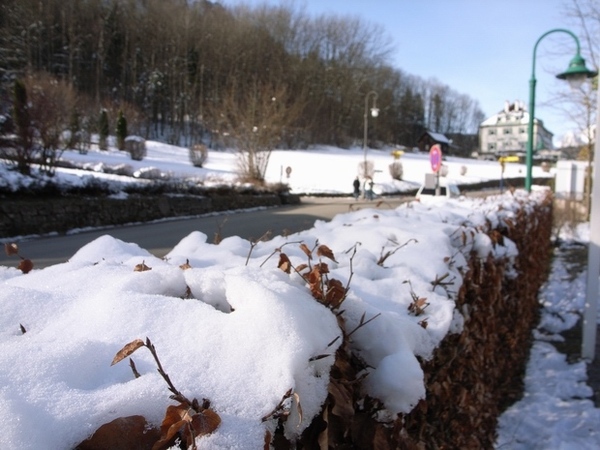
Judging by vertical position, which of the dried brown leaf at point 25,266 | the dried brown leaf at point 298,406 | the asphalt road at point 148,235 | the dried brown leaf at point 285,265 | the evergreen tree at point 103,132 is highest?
the evergreen tree at point 103,132

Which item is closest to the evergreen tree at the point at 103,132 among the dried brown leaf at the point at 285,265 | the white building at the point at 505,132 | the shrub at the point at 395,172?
the shrub at the point at 395,172

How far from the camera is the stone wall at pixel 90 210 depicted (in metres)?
11.8

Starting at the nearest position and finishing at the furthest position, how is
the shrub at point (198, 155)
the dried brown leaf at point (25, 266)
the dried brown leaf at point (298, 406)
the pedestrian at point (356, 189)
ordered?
the dried brown leaf at point (298, 406)
the dried brown leaf at point (25, 266)
the pedestrian at point (356, 189)
the shrub at point (198, 155)

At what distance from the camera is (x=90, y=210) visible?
44.9 ft

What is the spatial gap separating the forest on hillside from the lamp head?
17520 millimetres

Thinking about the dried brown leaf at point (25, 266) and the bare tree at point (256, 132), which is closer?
the dried brown leaf at point (25, 266)

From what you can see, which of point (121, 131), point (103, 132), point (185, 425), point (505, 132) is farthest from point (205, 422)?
point (505, 132)

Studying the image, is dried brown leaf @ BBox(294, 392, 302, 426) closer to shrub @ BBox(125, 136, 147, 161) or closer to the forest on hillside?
the forest on hillside

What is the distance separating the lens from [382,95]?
9338 centimetres

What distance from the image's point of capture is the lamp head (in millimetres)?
10070

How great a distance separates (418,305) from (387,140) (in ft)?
306

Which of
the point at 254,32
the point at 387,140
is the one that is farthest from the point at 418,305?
the point at 387,140

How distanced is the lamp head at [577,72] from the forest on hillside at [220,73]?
A: 17520 millimetres

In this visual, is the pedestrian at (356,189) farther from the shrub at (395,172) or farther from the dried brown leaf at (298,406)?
the dried brown leaf at (298,406)
